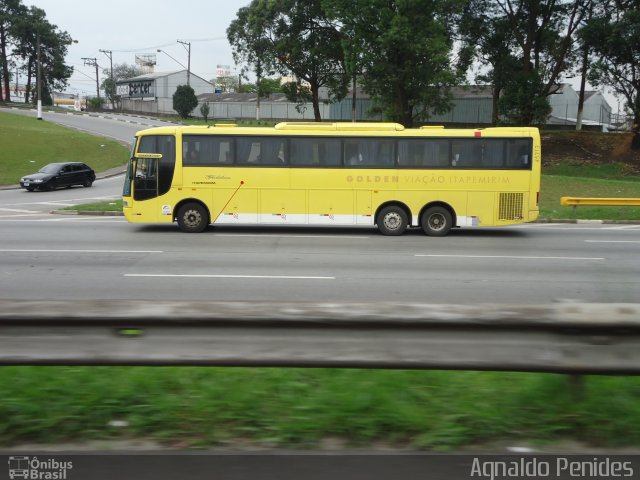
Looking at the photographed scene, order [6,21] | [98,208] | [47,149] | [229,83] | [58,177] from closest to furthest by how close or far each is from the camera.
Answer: [98,208], [58,177], [47,149], [6,21], [229,83]

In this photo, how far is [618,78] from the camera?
4253 cm

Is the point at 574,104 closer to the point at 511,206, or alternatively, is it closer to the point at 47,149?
the point at 47,149

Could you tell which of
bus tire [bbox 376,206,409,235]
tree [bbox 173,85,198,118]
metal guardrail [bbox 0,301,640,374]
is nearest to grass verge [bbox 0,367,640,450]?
metal guardrail [bbox 0,301,640,374]

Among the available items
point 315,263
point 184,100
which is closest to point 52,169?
point 315,263

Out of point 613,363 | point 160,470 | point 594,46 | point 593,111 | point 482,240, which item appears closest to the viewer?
point 160,470

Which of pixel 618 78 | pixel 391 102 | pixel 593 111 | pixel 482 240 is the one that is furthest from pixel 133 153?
pixel 593 111

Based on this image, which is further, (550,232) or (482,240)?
(550,232)

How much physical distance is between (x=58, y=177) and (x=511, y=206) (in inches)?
A: 1000

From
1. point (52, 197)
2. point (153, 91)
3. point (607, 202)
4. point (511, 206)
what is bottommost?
point (52, 197)

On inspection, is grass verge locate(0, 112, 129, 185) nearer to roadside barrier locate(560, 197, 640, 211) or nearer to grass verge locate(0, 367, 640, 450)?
roadside barrier locate(560, 197, 640, 211)

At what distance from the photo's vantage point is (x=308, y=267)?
496 inches

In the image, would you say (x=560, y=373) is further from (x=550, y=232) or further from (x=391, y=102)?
(x=391, y=102)

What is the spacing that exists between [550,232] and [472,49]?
29.2m

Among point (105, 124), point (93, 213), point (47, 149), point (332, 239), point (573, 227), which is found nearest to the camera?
point (332, 239)
